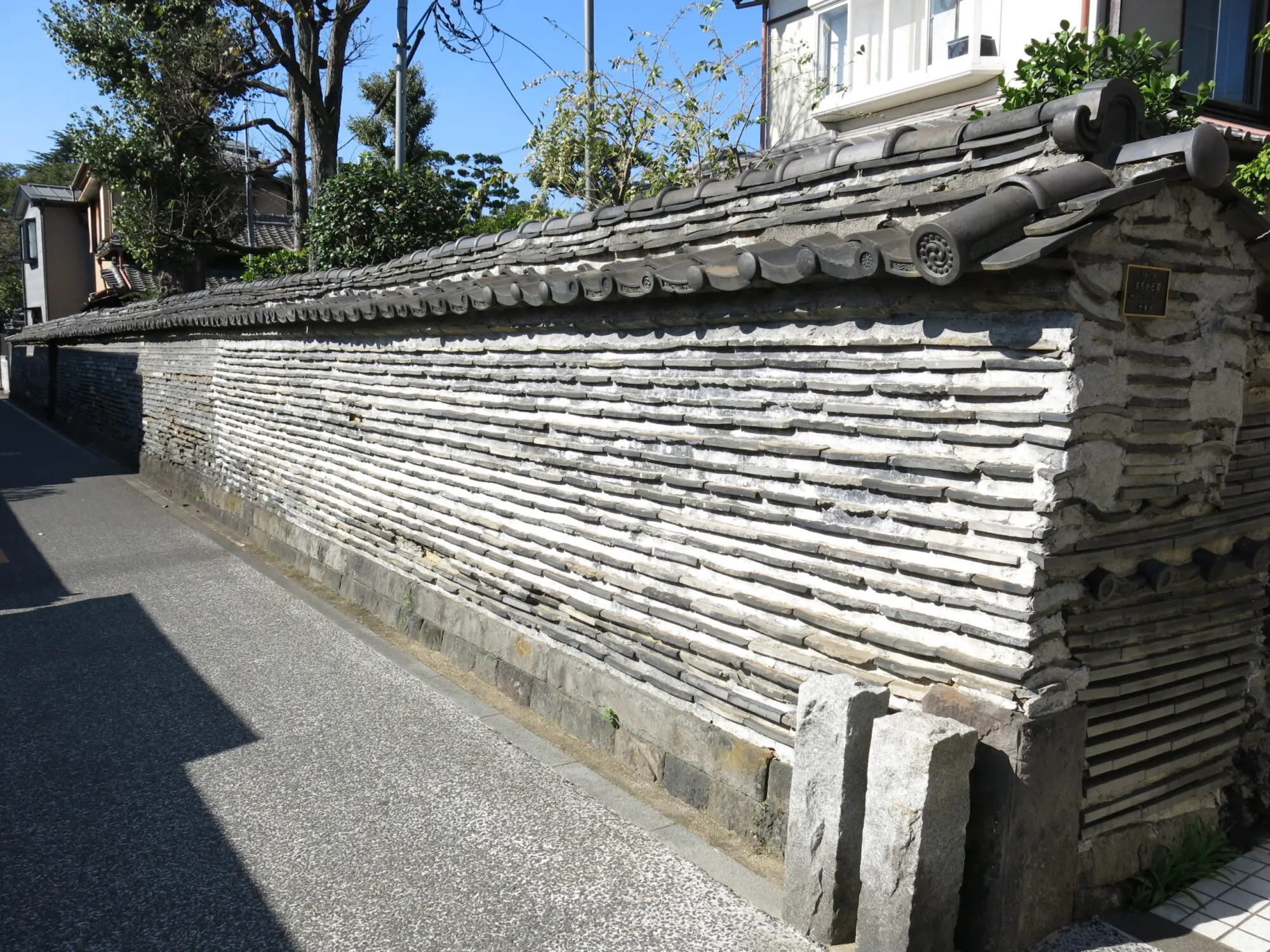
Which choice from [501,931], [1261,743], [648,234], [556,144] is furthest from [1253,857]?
[556,144]

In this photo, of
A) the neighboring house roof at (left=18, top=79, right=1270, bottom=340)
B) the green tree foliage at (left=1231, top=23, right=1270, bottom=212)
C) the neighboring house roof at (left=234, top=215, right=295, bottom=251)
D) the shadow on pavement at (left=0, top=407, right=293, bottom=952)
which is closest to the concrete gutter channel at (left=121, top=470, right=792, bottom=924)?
the shadow on pavement at (left=0, top=407, right=293, bottom=952)

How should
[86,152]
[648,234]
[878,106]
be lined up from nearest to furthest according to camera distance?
[648,234]
[878,106]
[86,152]

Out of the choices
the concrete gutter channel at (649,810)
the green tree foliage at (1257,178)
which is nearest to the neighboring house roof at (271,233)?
the concrete gutter channel at (649,810)

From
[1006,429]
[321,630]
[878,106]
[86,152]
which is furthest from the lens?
[86,152]

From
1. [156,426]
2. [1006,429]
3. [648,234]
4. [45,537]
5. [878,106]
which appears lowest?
[45,537]

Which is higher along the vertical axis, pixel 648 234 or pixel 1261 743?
pixel 648 234

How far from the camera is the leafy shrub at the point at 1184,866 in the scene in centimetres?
406

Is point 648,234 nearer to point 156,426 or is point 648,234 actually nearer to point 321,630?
point 321,630

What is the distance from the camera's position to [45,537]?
38.6 ft

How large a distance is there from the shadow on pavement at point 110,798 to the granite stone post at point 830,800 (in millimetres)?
2051

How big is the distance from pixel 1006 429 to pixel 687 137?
9.46m

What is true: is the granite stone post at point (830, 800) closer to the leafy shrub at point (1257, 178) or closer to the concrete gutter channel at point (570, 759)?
the concrete gutter channel at point (570, 759)

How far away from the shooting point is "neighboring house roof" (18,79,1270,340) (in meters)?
3.30

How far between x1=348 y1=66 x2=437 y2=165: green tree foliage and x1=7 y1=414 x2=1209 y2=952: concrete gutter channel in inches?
923
